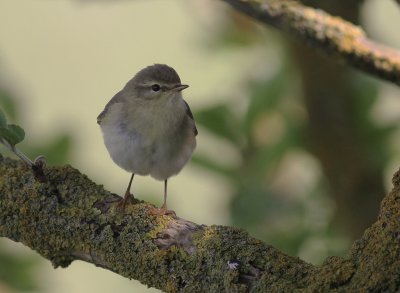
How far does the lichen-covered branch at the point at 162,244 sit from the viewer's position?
2258 millimetres

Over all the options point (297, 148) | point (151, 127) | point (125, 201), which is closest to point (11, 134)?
point (125, 201)

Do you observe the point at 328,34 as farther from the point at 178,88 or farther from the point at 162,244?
the point at 162,244

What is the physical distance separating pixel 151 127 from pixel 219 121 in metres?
0.40

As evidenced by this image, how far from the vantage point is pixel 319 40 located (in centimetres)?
360

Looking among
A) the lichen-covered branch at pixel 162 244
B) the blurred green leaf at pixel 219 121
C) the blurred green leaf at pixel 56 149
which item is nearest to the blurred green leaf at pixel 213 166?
the blurred green leaf at pixel 219 121

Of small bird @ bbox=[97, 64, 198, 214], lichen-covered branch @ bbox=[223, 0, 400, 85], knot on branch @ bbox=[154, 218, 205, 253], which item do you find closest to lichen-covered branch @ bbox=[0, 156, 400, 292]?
knot on branch @ bbox=[154, 218, 205, 253]

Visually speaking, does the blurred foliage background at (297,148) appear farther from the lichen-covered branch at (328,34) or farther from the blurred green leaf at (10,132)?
the blurred green leaf at (10,132)

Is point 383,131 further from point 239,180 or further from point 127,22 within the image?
point 127,22

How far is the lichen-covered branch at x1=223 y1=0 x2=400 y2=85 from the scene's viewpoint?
352cm

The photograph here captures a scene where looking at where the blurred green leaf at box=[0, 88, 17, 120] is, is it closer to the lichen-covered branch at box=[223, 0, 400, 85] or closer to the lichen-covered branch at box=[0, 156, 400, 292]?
the lichen-covered branch at box=[0, 156, 400, 292]

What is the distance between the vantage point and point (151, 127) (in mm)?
4035

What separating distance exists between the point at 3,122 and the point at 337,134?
2246 mm

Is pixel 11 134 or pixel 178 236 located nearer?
pixel 178 236

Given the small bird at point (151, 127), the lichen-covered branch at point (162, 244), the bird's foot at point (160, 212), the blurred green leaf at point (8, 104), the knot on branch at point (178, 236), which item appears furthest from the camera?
the blurred green leaf at point (8, 104)
